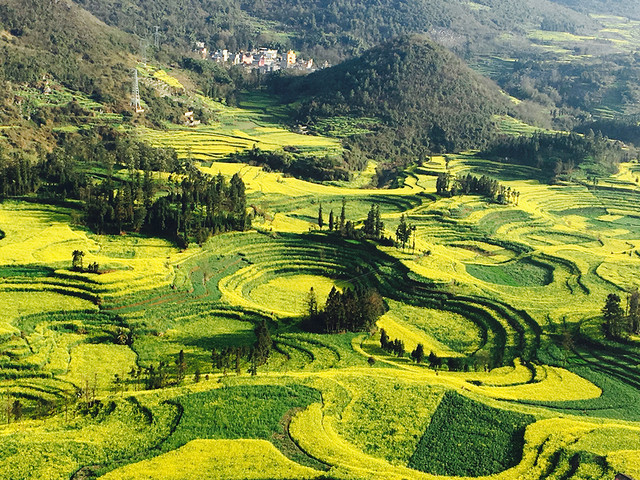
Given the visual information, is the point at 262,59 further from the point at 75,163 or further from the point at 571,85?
the point at 75,163

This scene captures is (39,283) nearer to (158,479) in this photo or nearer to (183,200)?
(183,200)

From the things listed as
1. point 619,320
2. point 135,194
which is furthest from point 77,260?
point 619,320

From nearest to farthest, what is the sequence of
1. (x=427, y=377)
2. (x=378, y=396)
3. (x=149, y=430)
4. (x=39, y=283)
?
(x=149, y=430) → (x=378, y=396) → (x=427, y=377) → (x=39, y=283)

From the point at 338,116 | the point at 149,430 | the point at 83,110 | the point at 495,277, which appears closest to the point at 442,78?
the point at 338,116

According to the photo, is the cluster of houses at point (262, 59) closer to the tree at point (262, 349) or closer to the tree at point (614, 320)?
the tree at point (614, 320)

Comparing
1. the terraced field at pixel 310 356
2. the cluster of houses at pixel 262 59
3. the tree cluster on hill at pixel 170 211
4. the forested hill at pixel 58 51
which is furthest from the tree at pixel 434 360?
the cluster of houses at pixel 262 59

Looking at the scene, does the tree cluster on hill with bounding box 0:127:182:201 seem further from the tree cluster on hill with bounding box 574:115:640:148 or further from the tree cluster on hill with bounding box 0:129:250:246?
the tree cluster on hill with bounding box 574:115:640:148
